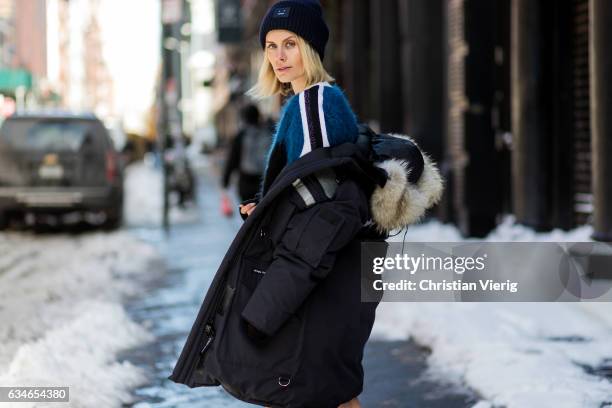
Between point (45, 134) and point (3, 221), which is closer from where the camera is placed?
point (45, 134)

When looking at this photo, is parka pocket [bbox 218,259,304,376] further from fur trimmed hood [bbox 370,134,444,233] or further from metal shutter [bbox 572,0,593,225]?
metal shutter [bbox 572,0,593,225]

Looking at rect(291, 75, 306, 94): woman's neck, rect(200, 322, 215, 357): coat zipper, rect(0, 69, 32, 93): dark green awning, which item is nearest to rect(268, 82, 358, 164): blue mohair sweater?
rect(291, 75, 306, 94): woman's neck

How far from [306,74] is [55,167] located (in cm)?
1291

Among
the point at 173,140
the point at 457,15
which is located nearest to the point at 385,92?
the point at 457,15

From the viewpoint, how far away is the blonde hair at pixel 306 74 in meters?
3.38

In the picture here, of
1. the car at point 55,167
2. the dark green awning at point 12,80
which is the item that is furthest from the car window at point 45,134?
the dark green awning at point 12,80

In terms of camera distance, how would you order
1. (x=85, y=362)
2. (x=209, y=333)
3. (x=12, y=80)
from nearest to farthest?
(x=209, y=333) < (x=85, y=362) < (x=12, y=80)

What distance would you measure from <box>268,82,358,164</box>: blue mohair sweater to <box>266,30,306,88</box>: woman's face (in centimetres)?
12

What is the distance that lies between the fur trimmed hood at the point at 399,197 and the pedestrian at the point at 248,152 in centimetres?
670

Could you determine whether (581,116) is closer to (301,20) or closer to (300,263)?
(301,20)

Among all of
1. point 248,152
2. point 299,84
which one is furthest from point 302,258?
point 248,152

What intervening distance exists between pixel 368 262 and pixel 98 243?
10.9 meters

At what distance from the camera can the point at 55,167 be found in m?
15.7

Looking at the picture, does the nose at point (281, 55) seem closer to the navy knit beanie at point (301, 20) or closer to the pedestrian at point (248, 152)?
the navy knit beanie at point (301, 20)
